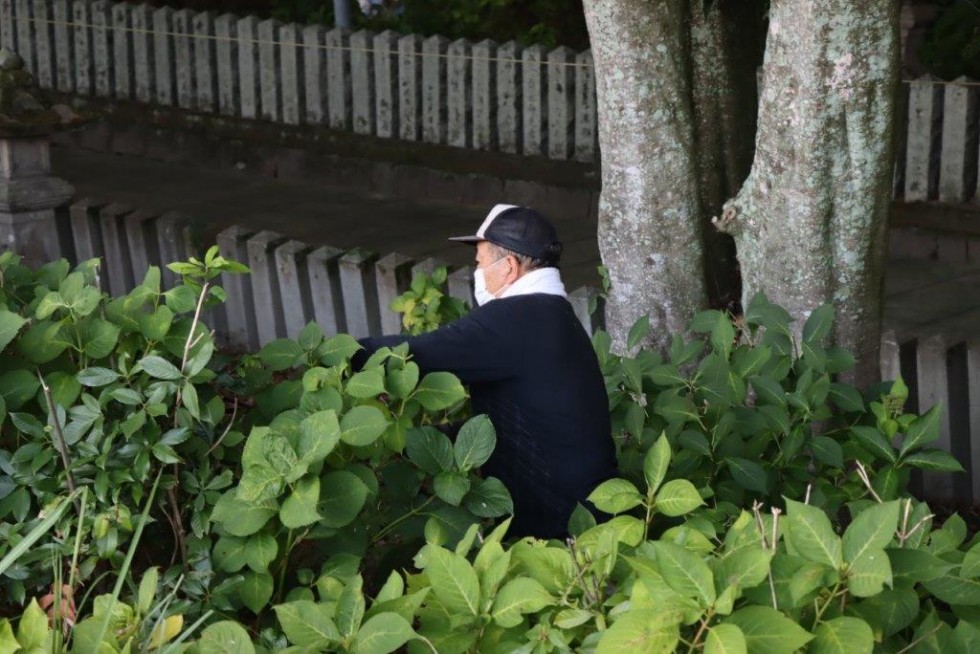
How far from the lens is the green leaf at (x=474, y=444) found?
2957 millimetres

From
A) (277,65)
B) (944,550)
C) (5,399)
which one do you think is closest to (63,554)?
(5,399)

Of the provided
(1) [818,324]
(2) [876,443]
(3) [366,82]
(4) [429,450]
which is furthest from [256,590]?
(3) [366,82]

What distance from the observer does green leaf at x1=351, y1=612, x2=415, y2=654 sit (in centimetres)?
237

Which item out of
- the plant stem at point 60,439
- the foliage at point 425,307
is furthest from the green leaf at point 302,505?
the foliage at point 425,307

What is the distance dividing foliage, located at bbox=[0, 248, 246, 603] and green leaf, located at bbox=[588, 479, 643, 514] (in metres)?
0.78

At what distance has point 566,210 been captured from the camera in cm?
939

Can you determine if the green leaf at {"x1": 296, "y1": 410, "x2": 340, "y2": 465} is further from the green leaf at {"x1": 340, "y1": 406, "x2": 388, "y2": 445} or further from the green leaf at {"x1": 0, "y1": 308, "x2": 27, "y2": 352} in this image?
the green leaf at {"x1": 0, "y1": 308, "x2": 27, "y2": 352}

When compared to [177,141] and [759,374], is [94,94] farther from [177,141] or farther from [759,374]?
[759,374]

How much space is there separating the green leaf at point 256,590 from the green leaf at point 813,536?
1.09m

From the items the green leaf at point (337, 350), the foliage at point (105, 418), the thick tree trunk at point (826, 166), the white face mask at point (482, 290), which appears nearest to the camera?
the foliage at point (105, 418)

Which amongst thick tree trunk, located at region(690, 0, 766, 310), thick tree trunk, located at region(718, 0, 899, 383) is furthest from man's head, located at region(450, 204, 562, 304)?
thick tree trunk, located at region(690, 0, 766, 310)

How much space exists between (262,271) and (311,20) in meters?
5.62

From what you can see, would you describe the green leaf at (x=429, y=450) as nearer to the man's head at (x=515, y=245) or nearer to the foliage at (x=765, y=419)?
the man's head at (x=515, y=245)

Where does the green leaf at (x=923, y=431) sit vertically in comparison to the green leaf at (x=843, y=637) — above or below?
below
